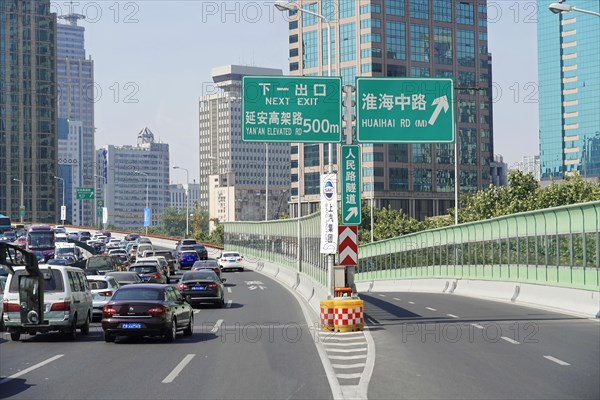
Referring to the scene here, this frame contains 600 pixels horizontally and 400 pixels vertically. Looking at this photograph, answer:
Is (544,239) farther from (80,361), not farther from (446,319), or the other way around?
(80,361)

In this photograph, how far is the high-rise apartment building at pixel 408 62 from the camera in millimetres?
150000

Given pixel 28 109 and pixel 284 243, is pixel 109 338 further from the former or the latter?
pixel 28 109

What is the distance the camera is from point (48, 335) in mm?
25906

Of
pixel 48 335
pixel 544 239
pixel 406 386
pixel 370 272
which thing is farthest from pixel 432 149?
pixel 406 386

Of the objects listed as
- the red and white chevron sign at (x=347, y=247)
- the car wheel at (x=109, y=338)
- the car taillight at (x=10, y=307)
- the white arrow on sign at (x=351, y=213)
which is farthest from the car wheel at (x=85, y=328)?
the white arrow on sign at (x=351, y=213)

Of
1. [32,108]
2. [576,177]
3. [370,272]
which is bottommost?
[370,272]

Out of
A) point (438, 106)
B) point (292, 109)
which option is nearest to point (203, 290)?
point (292, 109)

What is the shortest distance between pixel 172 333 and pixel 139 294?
1.51 metres

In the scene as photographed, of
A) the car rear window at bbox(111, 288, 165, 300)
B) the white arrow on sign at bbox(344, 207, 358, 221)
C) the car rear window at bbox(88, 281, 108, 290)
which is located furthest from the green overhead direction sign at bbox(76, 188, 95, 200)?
the car rear window at bbox(111, 288, 165, 300)

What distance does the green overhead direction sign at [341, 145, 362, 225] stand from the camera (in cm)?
2795

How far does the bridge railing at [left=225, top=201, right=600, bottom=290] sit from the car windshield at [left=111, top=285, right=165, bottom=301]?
529 inches

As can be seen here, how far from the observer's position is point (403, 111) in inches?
1153

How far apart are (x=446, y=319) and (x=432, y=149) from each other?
130m

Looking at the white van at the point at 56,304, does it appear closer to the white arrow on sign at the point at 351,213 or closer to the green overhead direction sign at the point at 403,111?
the white arrow on sign at the point at 351,213
